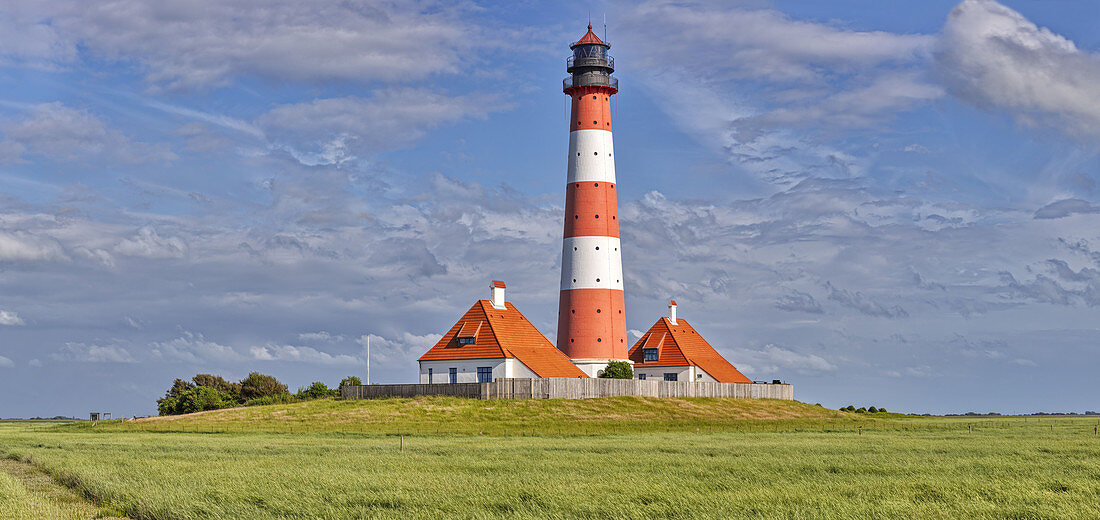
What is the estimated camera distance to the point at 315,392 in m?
72.8

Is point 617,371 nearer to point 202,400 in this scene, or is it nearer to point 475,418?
point 475,418

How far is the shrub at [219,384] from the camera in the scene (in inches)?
2872

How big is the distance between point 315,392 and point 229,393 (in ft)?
20.4

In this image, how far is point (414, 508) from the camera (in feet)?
65.0

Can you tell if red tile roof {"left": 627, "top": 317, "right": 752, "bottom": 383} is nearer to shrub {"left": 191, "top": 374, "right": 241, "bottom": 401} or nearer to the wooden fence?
the wooden fence

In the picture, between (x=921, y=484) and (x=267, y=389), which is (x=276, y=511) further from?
(x=267, y=389)

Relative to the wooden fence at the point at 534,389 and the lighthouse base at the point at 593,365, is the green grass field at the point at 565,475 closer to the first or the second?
the wooden fence at the point at 534,389

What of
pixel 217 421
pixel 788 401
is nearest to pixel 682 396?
pixel 788 401

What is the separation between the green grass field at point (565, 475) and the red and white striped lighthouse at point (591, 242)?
20.3m

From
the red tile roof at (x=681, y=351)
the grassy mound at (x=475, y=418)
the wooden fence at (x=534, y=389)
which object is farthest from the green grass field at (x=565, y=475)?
the red tile roof at (x=681, y=351)

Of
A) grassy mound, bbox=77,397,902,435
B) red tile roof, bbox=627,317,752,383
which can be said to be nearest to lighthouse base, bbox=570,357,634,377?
grassy mound, bbox=77,397,902,435

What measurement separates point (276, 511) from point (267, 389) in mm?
56143

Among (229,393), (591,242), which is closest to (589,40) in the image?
(591,242)

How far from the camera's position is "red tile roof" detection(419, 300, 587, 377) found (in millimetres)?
69625
